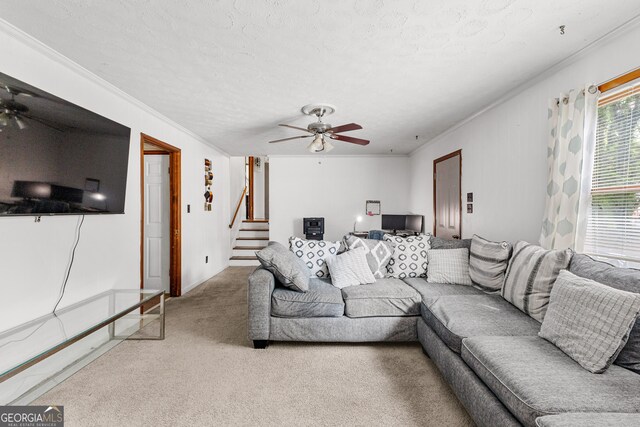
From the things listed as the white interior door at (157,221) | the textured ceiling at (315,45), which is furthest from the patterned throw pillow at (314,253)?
the white interior door at (157,221)

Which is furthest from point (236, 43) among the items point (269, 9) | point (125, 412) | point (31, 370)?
point (31, 370)

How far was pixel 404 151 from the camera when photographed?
19.0 feet

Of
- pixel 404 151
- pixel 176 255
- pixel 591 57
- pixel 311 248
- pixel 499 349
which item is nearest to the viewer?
pixel 499 349

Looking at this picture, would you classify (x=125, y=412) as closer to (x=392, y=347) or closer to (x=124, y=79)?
(x=392, y=347)

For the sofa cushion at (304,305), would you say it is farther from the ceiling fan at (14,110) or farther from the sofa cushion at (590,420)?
the ceiling fan at (14,110)

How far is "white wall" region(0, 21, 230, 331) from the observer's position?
185cm

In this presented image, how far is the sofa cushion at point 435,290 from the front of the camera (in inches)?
97.3

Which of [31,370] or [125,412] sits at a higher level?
[31,370]

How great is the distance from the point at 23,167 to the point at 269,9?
178 cm

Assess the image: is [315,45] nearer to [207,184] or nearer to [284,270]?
[284,270]

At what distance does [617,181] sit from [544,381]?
5.05 feet

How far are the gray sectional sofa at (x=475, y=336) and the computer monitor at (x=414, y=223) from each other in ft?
7.94

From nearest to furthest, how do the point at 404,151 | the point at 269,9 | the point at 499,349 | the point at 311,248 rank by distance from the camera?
the point at 499,349 → the point at 269,9 → the point at 311,248 → the point at 404,151

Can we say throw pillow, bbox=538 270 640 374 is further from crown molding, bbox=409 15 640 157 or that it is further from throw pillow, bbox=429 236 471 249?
crown molding, bbox=409 15 640 157
